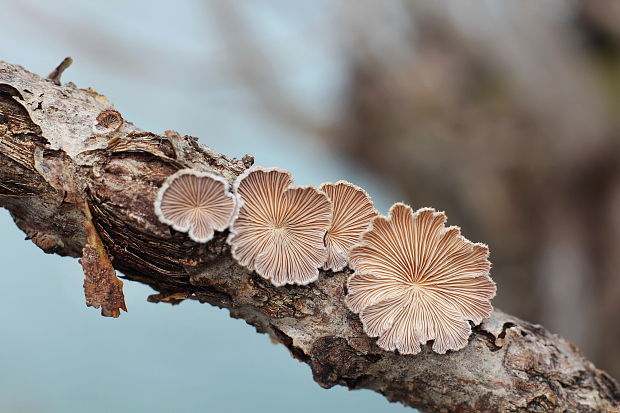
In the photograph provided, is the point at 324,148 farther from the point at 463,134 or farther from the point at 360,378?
the point at 360,378

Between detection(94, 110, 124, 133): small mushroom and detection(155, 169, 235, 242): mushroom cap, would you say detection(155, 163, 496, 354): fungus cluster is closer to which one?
detection(155, 169, 235, 242): mushroom cap

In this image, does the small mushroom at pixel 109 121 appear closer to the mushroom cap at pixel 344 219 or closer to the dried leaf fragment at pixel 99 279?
the dried leaf fragment at pixel 99 279

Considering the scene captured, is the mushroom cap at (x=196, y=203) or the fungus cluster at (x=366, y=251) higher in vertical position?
the fungus cluster at (x=366, y=251)

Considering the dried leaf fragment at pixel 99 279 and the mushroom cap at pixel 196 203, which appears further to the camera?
the dried leaf fragment at pixel 99 279

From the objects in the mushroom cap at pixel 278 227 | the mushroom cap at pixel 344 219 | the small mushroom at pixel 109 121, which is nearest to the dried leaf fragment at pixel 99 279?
the small mushroom at pixel 109 121

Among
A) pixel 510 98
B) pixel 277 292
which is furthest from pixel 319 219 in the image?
pixel 510 98

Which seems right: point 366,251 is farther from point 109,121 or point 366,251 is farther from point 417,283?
point 109,121

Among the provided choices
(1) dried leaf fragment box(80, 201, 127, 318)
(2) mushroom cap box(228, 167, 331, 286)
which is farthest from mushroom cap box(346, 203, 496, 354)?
(1) dried leaf fragment box(80, 201, 127, 318)
